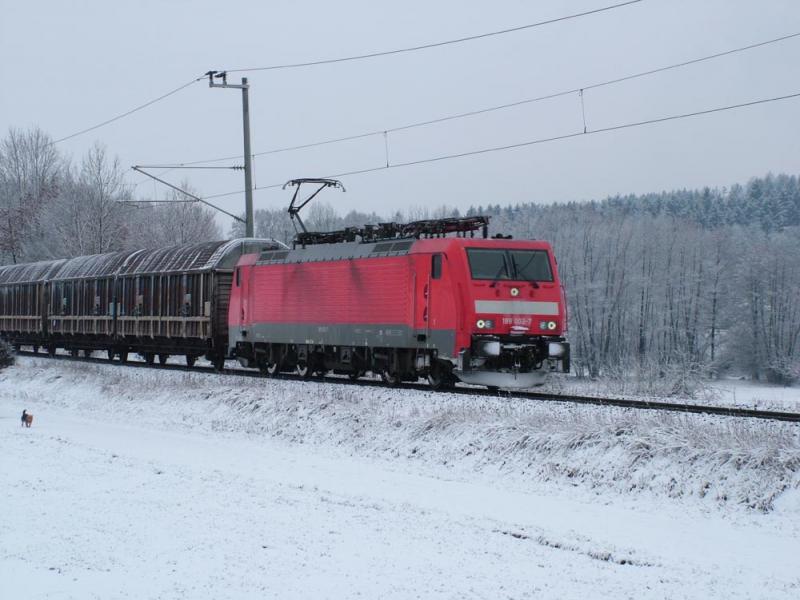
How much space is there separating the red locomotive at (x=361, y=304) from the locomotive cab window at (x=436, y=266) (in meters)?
0.04

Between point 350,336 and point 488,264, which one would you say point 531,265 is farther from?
point 350,336

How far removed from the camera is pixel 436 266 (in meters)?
20.9

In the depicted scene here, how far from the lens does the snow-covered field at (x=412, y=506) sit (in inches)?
365

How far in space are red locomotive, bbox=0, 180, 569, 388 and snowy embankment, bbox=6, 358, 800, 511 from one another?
4.87ft

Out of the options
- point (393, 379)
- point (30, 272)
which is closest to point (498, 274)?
point (393, 379)

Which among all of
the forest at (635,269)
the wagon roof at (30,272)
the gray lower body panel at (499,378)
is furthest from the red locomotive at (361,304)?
the forest at (635,269)

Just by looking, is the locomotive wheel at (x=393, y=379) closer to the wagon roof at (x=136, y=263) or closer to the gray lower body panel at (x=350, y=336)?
the gray lower body panel at (x=350, y=336)

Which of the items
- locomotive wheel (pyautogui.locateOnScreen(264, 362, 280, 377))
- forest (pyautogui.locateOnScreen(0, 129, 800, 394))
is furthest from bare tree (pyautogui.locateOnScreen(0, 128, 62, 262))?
locomotive wheel (pyautogui.locateOnScreen(264, 362, 280, 377))

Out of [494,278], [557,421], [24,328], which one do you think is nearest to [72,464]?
[557,421]

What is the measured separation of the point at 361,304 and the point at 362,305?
58 millimetres

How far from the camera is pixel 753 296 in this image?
8175 cm

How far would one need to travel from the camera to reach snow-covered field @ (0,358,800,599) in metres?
9.28

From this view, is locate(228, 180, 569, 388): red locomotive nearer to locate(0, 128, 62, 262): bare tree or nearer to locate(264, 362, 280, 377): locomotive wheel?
locate(264, 362, 280, 377): locomotive wheel

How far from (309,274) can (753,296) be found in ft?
211
